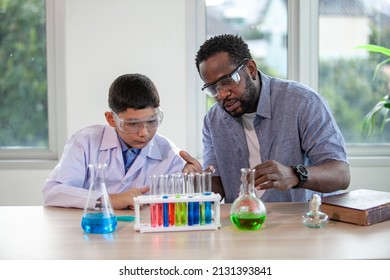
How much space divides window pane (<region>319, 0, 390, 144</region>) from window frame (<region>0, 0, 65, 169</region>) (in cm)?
178

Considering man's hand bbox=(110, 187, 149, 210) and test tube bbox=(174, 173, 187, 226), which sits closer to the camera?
test tube bbox=(174, 173, 187, 226)

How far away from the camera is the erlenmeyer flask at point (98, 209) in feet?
6.07

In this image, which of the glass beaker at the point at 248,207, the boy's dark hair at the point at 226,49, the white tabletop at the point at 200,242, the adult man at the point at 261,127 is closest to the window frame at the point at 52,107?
the adult man at the point at 261,127

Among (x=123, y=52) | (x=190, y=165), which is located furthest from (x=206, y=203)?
(x=123, y=52)

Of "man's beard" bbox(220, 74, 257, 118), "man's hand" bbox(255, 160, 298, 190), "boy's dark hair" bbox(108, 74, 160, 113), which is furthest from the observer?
"man's beard" bbox(220, 74, 257, 118)

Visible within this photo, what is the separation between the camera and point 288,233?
1840 mm

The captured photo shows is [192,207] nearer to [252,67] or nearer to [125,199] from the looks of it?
[125,199]

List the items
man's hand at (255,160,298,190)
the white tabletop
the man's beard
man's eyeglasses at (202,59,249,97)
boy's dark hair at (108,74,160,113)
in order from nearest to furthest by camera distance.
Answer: the white tabletop, man's hand at (255,160,298,190), boy's dark hair at (108,74,160,113), man's eyeglasses at (202,59,249,97), the man's beard

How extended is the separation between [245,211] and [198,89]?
7.18ft

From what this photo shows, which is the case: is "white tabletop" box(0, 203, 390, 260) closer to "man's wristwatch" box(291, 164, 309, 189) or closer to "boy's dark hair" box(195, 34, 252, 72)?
"man's wristwatch" box(291, 164, 309, 189)

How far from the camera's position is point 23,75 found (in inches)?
159

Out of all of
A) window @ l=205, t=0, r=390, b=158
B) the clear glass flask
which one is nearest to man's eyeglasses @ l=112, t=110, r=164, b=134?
the clear glass flask

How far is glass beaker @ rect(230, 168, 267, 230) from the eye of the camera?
1.84 metres

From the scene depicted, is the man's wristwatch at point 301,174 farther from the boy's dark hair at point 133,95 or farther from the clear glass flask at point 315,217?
the boy's dark hair at point 133,95
